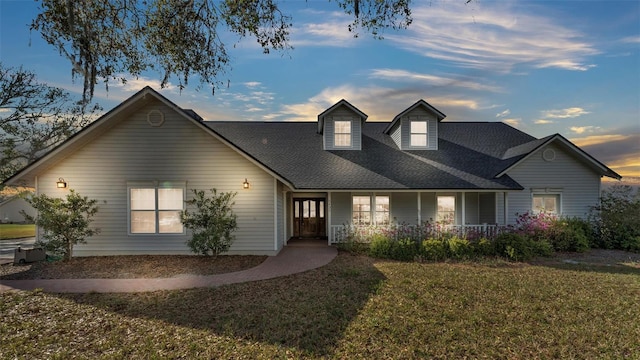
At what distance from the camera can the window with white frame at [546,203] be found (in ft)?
48.2

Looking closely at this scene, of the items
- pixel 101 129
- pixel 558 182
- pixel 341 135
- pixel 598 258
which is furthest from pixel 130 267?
pixel 558 182

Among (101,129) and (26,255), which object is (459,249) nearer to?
(101,129)

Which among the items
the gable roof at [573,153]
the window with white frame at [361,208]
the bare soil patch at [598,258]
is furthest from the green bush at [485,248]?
the window with white frame at [361,208]

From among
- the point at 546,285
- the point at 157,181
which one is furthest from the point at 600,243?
the point at 157,181

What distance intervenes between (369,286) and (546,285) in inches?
186

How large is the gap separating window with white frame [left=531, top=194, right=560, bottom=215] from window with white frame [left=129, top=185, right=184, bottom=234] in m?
15.8

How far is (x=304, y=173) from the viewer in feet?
47.3

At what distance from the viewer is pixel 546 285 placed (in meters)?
8.15

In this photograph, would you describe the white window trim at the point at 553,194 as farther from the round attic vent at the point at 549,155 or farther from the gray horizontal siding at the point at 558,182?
the round attic vent at the point at 549,155

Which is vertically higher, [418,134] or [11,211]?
[418,134]

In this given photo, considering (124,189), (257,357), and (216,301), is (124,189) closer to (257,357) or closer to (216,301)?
(216,301)

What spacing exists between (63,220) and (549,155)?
2002cm

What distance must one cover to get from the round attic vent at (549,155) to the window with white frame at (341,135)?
30.4ft

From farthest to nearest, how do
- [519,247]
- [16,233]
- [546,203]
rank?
[16,233] → [546,203] → [519,247]
